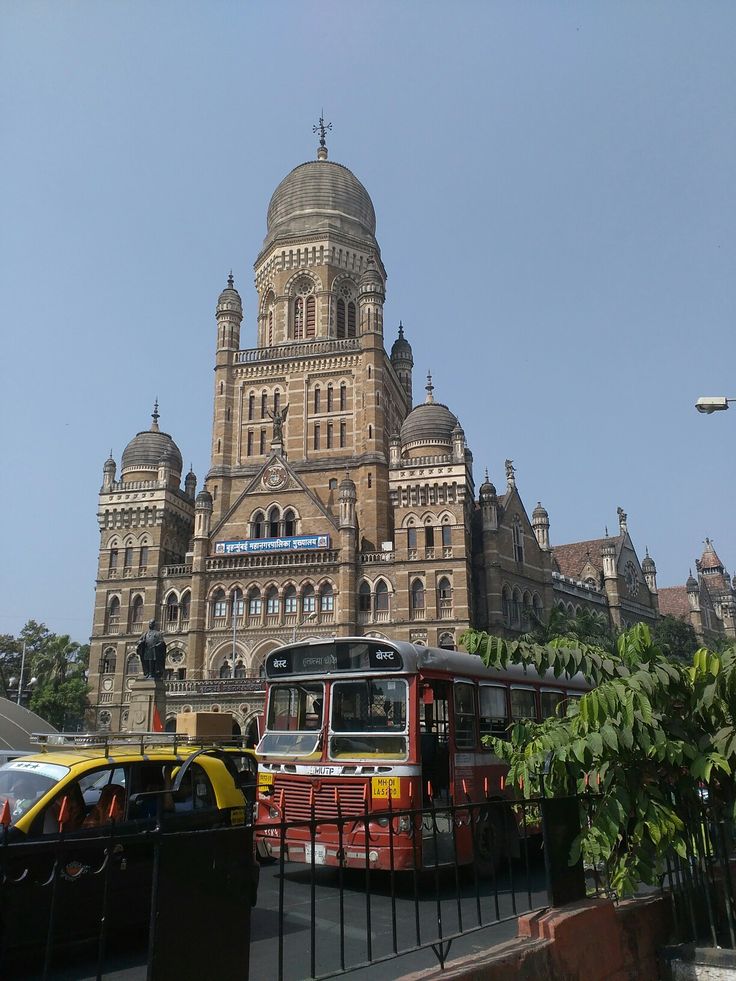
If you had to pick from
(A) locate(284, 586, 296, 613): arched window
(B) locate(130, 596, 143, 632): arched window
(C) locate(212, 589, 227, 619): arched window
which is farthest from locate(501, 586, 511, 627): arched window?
(B) locate(130, 596, 143, 632): arched window

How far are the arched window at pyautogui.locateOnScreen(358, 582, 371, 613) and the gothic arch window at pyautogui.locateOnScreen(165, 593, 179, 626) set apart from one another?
1060 centimetres

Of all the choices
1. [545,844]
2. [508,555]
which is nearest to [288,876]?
[545,844]

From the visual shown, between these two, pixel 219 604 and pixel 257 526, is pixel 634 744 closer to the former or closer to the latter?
pixel 219 604

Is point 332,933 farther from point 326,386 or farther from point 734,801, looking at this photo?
point 326,386

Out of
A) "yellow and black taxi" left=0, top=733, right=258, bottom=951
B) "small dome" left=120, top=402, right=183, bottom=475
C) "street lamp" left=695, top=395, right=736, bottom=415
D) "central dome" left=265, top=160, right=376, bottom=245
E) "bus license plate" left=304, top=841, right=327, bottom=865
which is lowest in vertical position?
"bus license plate" left=304, top=841, right=327, bottom=865

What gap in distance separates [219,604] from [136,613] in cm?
553

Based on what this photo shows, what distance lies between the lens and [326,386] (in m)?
49.6

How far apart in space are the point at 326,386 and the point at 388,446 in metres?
5.44

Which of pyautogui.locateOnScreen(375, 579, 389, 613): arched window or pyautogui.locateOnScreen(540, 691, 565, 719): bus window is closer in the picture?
pyautogui.locateOnScreen(540, 691, 565, 719): bus window

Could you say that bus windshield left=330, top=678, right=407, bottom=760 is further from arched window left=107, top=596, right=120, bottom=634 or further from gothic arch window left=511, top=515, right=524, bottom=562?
arched window left=107, top=596, right=120, bottom=634

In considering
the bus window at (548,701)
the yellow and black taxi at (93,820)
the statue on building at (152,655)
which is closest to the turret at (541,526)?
the statue on building at (152,655)

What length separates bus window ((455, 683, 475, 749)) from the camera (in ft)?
36.5

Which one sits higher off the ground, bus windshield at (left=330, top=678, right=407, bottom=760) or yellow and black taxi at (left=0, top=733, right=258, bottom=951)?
bus windshield at (left=330, top=678, right=407, bottom=760)

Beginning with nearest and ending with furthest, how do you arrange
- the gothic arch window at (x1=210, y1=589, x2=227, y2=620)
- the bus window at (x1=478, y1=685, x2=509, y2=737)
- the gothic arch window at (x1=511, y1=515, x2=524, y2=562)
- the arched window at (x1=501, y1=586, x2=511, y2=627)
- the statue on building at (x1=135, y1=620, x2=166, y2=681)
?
the bus window at (x1=478, y1=685, x2=509, y2=737), the statue on building at (x1=135, y1=620, x2=166, y2=681), the gothic arch window at (x1=210, y1=589, x2=227, y2=620), the arched window at (x1=501, y1=586, x2=511, y2=627), the gothic arch window at (x1=511, y1=515, x2=524, y2=562)
